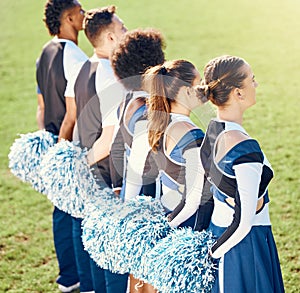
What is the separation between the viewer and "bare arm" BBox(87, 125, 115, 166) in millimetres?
3617

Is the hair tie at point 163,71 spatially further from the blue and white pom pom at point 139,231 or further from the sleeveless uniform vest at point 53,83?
the sleeveless uniform vest at point 53,83

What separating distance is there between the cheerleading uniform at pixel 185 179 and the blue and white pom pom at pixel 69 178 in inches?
29.0

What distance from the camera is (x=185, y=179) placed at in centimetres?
299

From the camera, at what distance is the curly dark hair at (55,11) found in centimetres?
427

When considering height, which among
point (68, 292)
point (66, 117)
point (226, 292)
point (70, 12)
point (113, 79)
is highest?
point (70, 12)

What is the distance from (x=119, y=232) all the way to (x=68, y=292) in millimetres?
1398

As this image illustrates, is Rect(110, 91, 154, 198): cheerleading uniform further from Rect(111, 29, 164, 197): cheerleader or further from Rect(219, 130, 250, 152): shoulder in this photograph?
Rect(219, 130, 250, 152): shoulder

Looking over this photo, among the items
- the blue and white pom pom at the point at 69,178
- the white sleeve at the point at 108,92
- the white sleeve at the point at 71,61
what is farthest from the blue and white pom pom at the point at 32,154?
the white sleeve at the point at 108,92

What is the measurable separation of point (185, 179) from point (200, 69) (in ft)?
22.3

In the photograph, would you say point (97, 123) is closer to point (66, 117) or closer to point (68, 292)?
point (66, 117)

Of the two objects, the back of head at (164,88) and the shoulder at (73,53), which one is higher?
the shoulder at (73,53)

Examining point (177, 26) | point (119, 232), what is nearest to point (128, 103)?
point (119, 232)

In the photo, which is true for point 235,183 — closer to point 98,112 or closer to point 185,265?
point 185,265

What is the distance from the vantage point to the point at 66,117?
405 centimetres
